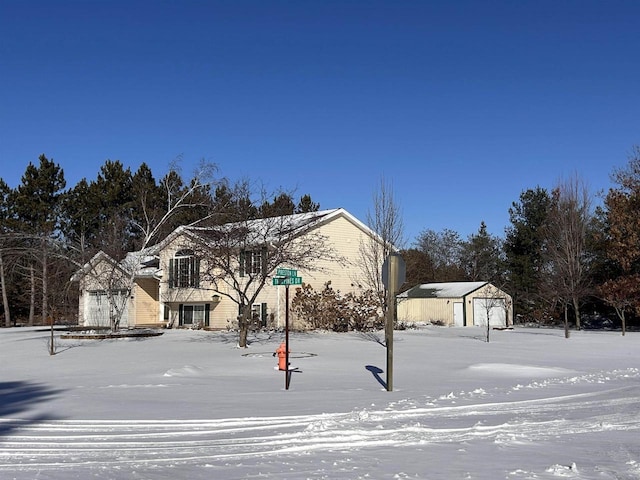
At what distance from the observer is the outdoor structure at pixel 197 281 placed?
36594 millimetres

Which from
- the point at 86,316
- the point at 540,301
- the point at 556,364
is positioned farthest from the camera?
the point at 540,301

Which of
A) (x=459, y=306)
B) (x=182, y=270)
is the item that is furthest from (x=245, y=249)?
(x=459, y=306)

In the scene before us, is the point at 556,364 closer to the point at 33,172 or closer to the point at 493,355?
the point at 493,355

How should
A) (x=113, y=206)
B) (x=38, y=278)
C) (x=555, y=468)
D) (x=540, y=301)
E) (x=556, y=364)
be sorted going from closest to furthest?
(x=555, y=468) < (x=556, y=364) < (x=38, y=278) < (x=540, y=301) < (x=113, y=206)

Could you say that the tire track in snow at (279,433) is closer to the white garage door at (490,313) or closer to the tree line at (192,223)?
the tree line at (192,223)

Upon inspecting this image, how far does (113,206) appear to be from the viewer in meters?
60.5

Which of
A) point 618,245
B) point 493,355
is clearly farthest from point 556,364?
point 618,245

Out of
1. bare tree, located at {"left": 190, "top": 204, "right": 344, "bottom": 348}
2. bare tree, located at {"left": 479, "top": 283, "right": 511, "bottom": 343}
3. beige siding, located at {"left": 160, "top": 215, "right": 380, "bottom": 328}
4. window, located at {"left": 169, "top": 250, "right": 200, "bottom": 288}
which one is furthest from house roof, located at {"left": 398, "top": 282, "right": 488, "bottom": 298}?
bare tree, located at {"left": 190, "top": 204, "right": 344, "bottom": 348}

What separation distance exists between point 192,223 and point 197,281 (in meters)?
4.08

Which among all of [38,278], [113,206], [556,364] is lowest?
[556,364]

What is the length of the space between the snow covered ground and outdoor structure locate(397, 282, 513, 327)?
28693 mm

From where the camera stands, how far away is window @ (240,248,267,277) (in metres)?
27.4

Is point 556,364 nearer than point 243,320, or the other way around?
point 556,364

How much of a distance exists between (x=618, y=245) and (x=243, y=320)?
27605mm
